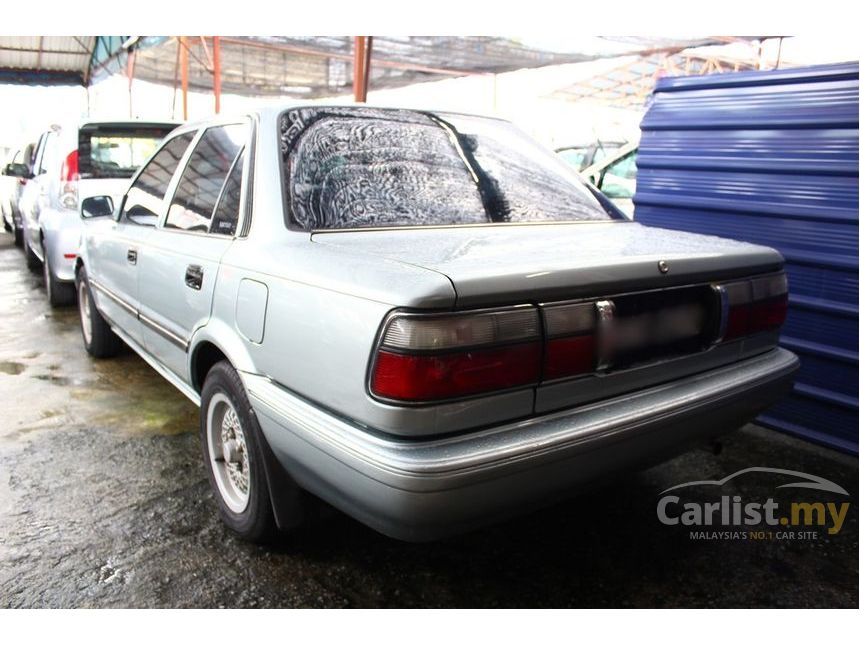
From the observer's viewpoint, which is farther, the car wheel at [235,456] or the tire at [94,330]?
the tire at [94,330]

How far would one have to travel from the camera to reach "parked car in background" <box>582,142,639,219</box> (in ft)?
20.5

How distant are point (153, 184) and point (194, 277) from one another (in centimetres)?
113

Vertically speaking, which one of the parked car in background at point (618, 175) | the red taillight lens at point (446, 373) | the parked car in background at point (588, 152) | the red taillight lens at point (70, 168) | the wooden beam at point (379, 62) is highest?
the wooden beam at point (379, 62)

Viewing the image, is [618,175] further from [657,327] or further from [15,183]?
[15,183]

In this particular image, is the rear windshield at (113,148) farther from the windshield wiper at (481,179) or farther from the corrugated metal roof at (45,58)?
the corrugated metal roof at (45,58)

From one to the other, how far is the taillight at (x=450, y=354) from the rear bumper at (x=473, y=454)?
120 mm

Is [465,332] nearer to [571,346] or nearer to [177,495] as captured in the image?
[571,346]

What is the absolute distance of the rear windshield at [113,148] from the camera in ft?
17.0

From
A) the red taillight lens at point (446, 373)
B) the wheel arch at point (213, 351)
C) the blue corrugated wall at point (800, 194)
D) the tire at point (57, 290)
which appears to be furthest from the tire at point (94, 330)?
the blue corrugated wall at point (800, 194)

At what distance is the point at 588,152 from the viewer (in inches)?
313

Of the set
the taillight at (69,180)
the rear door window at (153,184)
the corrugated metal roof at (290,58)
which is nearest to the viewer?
the rear door window at (153,184)

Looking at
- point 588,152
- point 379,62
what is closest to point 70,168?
point 588,152

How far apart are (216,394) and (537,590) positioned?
49.9 inches

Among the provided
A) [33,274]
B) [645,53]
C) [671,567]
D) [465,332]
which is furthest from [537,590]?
[645,53]
